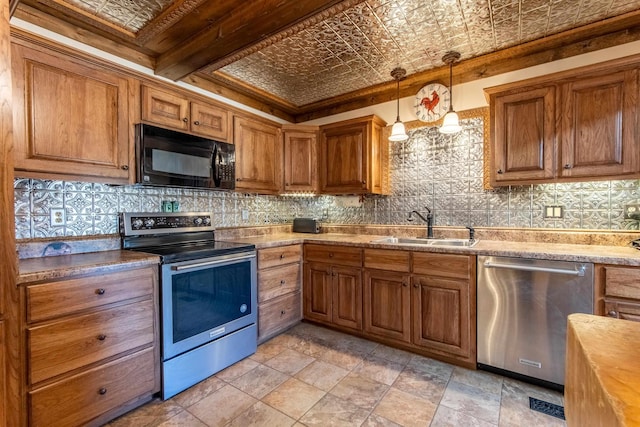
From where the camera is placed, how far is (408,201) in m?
3.10

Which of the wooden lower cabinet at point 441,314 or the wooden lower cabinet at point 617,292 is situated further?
the wooden lower cabinet at point 441,314

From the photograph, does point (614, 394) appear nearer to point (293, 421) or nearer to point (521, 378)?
point (293, 421)

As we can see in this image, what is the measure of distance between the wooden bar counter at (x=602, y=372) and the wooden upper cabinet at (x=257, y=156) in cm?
262

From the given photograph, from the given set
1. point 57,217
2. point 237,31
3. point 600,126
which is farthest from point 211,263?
point 600,126

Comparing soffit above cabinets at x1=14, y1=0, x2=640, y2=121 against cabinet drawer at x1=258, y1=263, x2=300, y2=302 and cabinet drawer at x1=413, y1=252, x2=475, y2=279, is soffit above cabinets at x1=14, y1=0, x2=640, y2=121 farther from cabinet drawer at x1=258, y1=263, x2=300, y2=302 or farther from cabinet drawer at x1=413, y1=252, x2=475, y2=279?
cabinet drawer at x1=258, y1=263, x2=300, y2=302

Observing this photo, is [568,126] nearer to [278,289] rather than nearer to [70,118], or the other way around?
[278,289]

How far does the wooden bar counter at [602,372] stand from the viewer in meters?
0.46

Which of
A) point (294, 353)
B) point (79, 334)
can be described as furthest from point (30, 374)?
point (294, 353)

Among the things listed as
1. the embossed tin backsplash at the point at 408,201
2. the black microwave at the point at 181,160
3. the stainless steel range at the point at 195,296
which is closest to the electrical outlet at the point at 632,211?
the embossed tin backsplash at the point at 408,201

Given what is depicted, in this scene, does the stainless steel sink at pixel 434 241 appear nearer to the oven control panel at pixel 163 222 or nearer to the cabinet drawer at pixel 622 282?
the cabinet drawer at pixel 622 282

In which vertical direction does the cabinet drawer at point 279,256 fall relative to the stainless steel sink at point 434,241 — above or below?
below

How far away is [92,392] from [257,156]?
7.34 ft

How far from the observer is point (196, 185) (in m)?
2.41

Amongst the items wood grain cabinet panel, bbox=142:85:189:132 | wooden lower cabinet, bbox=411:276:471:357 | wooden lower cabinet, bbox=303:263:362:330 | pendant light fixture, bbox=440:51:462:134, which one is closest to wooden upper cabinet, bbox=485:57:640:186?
pendant light fixture, bbox=440:51:462:134
